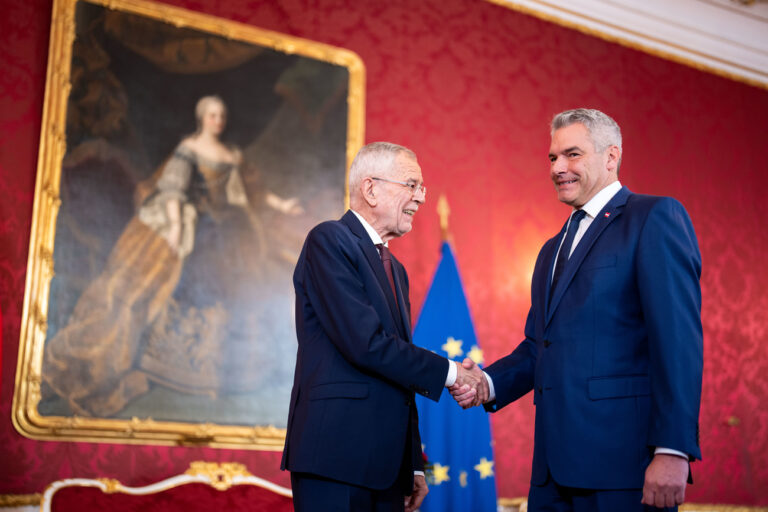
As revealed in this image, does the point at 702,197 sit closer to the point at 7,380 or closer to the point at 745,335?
the point at 745,335

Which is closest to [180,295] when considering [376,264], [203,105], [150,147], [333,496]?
[150,147]

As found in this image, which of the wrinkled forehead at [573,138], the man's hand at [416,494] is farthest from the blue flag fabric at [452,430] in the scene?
the wrinkled forehead at [573,138]

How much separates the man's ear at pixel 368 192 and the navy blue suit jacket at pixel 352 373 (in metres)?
0.22

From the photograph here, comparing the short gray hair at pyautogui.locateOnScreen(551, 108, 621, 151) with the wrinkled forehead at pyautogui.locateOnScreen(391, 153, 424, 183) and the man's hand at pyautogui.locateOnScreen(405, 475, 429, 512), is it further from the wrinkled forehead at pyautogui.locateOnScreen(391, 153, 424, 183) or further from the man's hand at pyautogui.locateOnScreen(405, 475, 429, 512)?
the man's hand at pyautogui.locateOnScreen(405, 475, 429, 512)

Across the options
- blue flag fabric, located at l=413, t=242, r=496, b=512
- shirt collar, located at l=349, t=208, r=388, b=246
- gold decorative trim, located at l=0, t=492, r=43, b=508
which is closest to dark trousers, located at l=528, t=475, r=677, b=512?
shirt collar, located at l=349, t=208, r=388, b=246

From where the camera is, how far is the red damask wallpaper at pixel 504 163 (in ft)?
14.8

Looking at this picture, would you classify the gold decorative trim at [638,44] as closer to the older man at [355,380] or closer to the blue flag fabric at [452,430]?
the blue flag fabric at [452,430]

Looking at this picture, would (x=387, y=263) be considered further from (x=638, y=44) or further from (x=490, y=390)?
(x=638, y=44)

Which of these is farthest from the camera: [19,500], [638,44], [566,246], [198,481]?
[638,44]

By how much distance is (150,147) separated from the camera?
4816 mm

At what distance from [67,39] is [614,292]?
3.67 m

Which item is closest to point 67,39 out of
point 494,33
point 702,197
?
point 494,33

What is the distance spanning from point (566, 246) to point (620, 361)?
19.9 inches

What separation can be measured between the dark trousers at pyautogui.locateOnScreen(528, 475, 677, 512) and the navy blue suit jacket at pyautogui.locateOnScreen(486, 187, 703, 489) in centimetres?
3
